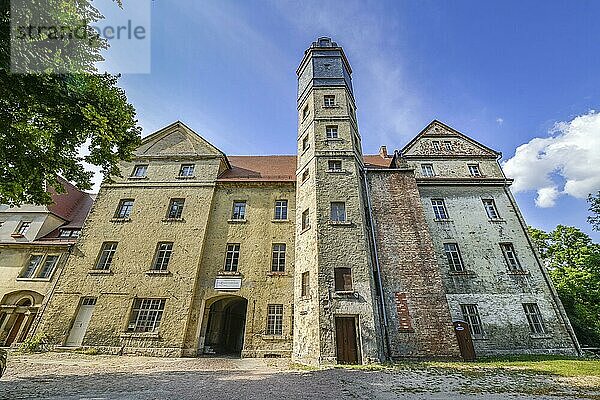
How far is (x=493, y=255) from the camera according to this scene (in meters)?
16.4

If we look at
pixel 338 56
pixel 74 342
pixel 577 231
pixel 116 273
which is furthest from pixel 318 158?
pixel 577 231

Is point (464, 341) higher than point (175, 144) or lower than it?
lower

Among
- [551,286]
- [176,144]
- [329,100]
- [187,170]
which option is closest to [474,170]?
[551,286]

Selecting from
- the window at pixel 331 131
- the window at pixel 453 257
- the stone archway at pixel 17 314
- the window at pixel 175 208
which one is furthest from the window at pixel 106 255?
the window at pixel 453 257

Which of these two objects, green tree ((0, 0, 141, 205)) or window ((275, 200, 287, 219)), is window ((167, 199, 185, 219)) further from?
green tree ((0, 0, 141, 205))

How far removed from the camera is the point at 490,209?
59.2ft

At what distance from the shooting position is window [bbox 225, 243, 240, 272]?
640 inches

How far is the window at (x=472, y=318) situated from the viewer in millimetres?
14688

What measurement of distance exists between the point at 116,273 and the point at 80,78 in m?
11.0

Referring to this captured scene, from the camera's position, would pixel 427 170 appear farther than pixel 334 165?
Yes

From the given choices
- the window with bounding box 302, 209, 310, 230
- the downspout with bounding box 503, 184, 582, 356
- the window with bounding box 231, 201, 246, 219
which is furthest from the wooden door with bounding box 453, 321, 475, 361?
the window with bounding box 231, 201, 246, 219

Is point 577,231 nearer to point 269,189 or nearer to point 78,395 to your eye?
point 269,189

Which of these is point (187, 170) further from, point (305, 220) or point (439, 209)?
point (439, 209)

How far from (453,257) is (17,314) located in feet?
82.0
